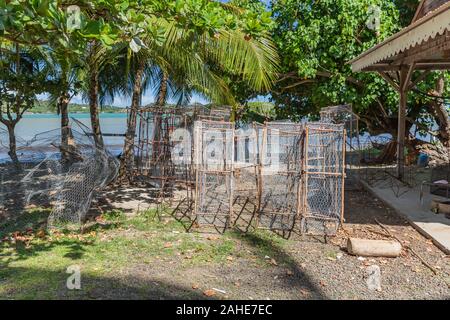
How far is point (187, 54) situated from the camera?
9.01 metres

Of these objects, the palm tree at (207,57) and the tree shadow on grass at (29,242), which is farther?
the palm tree at (207,57)

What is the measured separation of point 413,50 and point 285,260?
593 cm

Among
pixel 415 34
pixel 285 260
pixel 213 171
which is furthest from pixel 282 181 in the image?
pixel 415 34

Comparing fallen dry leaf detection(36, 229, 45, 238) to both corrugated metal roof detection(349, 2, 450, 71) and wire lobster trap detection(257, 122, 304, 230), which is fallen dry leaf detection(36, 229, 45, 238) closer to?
wire lobster trap detection(257, 122, 304, 230)

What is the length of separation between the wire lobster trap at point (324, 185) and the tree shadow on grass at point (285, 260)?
790mm

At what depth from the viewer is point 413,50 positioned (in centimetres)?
882

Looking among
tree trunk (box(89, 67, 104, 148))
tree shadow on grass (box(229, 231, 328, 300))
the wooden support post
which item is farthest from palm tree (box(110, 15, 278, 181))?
tree shadow on grass (box(229, 231, 328, 300))

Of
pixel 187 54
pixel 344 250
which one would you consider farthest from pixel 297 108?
pixel 344 250

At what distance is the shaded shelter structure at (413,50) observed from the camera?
5699 mm

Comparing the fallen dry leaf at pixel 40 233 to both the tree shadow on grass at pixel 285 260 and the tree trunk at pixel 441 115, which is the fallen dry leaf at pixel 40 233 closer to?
the tree shadow on grass at pixel 285 260

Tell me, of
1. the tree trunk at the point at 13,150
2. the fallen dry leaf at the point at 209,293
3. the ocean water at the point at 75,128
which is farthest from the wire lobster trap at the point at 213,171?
the tree trunk at the point at 13,150

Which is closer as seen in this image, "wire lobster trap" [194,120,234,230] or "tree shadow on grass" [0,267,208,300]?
"tree shadow on grass" [0,267,208,300]

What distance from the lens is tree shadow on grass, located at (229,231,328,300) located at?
177 inches

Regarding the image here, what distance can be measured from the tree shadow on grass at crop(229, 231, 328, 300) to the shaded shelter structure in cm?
355
